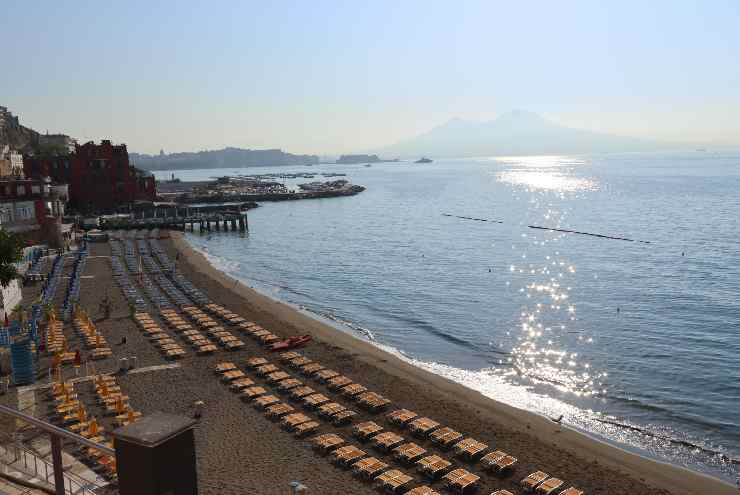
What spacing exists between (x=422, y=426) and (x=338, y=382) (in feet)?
19.2

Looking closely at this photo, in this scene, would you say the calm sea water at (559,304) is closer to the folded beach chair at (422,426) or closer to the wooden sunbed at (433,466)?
the folded beach chair at (422,426)

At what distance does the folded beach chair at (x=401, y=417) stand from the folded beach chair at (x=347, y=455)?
2.84 meters

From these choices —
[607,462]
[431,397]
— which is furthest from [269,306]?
[607,462]

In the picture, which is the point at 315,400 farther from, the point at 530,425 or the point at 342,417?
the point at 530,425

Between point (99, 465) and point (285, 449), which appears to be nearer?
point (99, 465)

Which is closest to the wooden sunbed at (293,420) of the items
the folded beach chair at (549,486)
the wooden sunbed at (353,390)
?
the wooden sunbed at (353,390)

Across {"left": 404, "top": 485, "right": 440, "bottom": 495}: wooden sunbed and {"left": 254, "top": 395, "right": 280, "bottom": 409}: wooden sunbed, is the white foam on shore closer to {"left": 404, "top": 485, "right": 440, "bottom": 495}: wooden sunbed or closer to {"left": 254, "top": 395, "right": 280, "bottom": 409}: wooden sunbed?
{"left": 404, "top": 485, "right": 440, "bottom": 495}: wooden sunbed

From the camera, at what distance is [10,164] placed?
296ft

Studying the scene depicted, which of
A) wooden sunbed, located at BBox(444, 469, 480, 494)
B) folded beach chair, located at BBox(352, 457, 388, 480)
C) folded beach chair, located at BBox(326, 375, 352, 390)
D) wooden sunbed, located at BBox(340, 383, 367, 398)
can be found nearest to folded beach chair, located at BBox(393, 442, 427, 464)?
folded beach chair, located at BBox(352, 457, 388, 480)

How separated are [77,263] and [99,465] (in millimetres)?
42844

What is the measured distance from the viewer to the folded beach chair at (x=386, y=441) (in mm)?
21125

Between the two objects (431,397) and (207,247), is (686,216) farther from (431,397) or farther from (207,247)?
(431,397)

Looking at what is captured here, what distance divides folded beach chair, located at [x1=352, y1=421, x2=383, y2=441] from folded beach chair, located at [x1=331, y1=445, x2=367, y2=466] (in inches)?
40.7

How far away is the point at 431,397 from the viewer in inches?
1065
